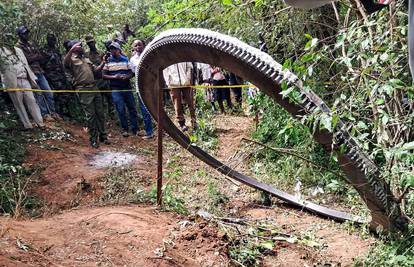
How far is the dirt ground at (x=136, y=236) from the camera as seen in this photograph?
13.2ft

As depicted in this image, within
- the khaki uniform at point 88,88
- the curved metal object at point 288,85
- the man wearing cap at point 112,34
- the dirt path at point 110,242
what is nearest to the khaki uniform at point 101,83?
the khaki uniform at point 88,88

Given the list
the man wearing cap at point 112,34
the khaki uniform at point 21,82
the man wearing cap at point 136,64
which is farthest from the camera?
the man wearing cap at point 112,34

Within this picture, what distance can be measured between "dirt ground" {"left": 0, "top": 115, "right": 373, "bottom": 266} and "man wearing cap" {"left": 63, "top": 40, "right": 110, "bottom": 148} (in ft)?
7.70

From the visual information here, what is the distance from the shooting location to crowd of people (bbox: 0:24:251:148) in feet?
28.7

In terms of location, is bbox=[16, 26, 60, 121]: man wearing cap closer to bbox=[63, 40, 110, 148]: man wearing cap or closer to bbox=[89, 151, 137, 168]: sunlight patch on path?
bbox=[63, 40, 110, 148]: man wearing cap

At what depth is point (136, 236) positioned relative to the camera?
4414 millimetres

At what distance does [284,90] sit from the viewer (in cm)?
343

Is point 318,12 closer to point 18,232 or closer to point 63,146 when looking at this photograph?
point 18,232

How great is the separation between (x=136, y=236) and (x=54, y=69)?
666 cm

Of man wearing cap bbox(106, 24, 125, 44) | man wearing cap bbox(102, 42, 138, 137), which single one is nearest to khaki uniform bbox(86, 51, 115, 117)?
man wearing cap bbox(102, 42, 138, 137)

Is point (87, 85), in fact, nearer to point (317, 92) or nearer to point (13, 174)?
point (13, 174)

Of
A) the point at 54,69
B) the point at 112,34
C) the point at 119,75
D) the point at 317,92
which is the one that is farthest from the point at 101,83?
the point at 317,92

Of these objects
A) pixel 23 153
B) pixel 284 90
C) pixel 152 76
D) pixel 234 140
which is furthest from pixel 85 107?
pixel 284 90

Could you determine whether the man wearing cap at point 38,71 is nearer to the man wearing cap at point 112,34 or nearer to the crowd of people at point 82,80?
the crowd of people at point 82,80
